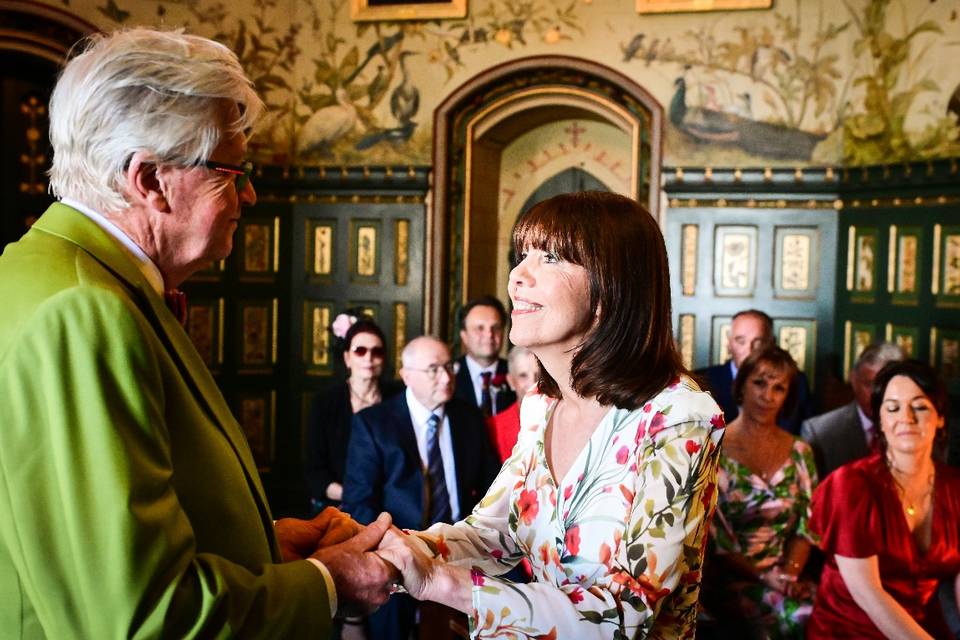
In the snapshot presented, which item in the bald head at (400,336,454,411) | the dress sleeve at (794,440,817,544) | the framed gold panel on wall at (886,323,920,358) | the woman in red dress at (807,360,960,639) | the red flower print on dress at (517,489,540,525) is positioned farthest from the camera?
the framed gold panel on wall at (886,323,920,358)

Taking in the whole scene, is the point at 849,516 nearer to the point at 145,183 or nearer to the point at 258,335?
the point at 145,183

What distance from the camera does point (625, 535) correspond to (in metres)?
1.80

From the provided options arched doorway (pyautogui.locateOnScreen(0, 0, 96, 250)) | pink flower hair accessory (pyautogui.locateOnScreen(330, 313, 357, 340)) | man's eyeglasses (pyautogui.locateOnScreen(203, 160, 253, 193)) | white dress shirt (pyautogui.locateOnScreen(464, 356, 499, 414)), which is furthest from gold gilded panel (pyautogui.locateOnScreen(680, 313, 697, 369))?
man's eyeglasses (pyautogui.locateOnScreen(203, 160, 253, 193))

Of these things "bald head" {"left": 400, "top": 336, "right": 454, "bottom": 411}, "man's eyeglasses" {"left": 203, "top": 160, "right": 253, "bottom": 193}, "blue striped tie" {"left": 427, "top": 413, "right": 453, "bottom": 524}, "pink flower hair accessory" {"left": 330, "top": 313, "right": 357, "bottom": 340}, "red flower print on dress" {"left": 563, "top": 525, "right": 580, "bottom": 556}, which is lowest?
"blue striped tie" {"left": 427, "top": 413, "right": 453, "bottom": 524}

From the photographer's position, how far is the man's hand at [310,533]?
2.04 meters

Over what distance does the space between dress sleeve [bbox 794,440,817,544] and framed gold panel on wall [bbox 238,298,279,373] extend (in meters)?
5.10

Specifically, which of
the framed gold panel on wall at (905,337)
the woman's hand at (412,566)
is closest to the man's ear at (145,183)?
the woman's hand at (412,566)

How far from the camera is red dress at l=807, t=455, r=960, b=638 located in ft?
11.5

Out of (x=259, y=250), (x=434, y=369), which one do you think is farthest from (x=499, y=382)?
(x=259, y=250)

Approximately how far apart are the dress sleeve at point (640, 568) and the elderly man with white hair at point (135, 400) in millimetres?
257

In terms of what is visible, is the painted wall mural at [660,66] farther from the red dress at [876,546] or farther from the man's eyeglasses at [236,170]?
the man's eyeglasses at [236,170]

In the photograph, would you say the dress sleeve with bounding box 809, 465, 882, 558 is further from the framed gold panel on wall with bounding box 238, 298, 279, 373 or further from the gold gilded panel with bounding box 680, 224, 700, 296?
the framed gold panel on wall with bounding box 238, 298, 279, 373

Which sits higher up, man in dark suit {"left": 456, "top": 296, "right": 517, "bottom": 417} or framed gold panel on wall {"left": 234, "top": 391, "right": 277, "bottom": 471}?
man in dark suit {"left": 456, "top": 296, "right": 517, "bottom": 417}

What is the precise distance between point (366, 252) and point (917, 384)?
530cm
